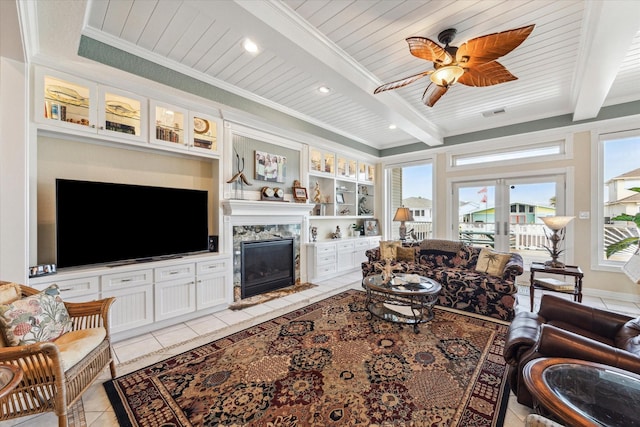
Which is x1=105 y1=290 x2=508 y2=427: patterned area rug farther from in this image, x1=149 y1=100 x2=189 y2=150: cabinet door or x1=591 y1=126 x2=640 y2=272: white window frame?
x1=591 y1=126 x2=640 y2=272: white window frame

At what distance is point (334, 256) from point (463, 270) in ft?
7.56

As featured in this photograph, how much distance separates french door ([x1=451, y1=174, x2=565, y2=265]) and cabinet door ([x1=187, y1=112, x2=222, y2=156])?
473 centimetres

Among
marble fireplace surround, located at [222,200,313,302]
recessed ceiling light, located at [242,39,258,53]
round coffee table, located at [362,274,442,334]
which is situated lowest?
round coffee table, located at [362,274,442,334]

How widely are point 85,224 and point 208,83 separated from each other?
216 cm

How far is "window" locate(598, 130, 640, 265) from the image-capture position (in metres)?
3.90

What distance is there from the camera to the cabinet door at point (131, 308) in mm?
2668

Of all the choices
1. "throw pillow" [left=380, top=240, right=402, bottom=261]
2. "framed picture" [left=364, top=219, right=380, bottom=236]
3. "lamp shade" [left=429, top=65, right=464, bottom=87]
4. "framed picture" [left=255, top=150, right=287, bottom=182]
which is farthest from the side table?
"framed picture" [left=255, top=150, right=287, bottom=182]

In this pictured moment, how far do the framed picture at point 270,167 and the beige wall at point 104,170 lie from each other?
0.72 m

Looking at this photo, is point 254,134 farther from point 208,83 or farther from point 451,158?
point 451,158

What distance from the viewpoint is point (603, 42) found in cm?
222

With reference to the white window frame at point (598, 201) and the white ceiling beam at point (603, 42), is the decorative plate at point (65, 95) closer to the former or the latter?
the white ceiling beam at point (603, 42)

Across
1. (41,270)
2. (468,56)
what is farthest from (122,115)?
(468,56)

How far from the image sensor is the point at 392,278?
11.1ft

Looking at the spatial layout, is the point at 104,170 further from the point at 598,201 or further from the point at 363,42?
the point at 598,201
